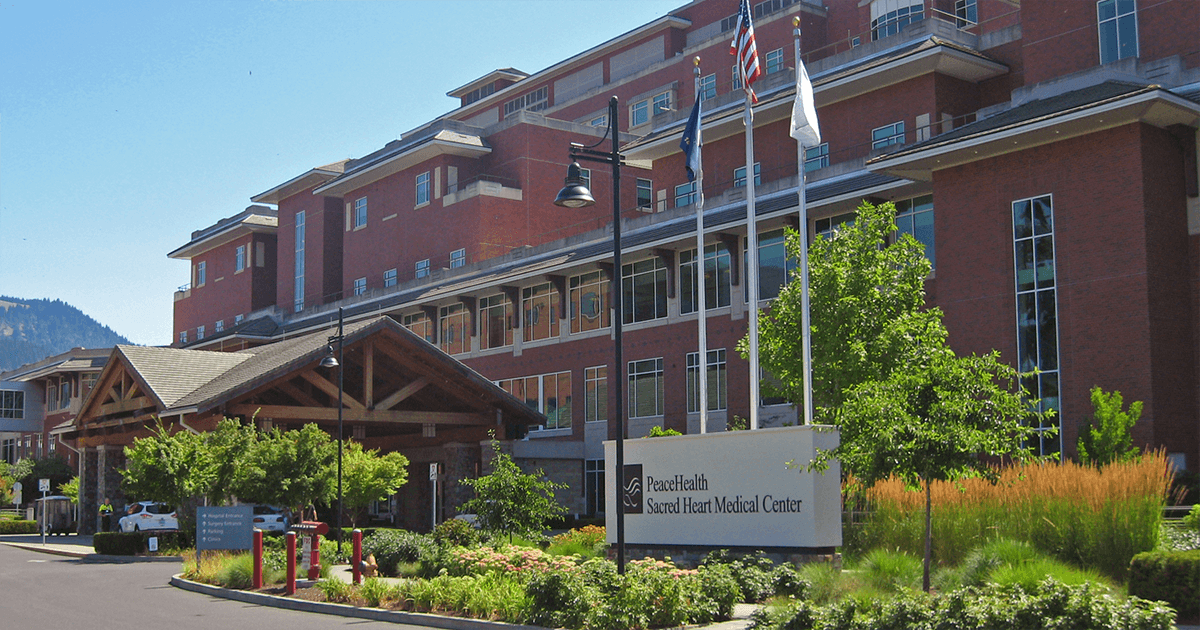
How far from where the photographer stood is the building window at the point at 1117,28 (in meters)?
36.0

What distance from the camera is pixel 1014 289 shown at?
34.7 meters

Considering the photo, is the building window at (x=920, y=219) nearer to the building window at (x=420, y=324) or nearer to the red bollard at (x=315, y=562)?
the red bollard at (x=315, y=562)

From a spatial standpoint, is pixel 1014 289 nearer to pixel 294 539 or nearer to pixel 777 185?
pixel 777 185

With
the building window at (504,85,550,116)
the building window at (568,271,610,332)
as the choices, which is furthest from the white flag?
the building window at (504,85,550,116)

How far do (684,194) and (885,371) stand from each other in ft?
78.0

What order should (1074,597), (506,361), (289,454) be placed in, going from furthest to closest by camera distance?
1. (506,361)
2. (289,454)
3. (1074,597)

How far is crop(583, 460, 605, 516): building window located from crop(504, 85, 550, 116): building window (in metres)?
32.5

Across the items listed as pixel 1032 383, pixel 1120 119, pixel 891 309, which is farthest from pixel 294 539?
pixel 1120 119

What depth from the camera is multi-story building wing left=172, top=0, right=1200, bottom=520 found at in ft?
107

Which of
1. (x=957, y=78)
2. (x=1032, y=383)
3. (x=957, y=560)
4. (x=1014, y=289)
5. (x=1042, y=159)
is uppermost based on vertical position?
(x=957, y=78)

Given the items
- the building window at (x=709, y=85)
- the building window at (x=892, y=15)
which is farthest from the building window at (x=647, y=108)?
the building window at (x=892, y=15)

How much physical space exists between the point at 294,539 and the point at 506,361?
33.9m

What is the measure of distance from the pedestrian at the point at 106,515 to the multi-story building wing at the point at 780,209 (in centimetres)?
1583

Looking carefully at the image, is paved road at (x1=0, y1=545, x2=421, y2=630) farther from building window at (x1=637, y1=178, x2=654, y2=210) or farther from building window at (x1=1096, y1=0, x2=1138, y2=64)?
building window at (x1=637, y1=178, x2=654, y2=210)
